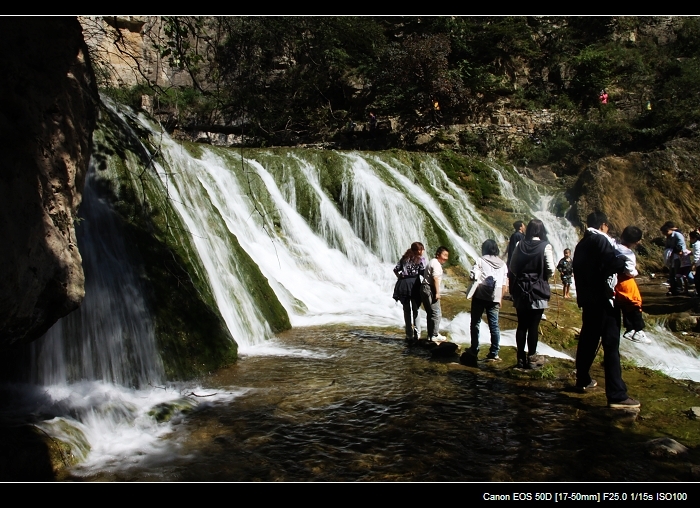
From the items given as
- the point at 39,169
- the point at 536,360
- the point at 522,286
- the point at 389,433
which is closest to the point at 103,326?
the point at 39,169

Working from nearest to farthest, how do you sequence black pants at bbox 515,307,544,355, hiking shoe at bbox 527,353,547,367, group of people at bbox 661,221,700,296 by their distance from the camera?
black pants at bbox 515,307,544,355 → hiking shoe at bbox 527,353,547,367 → group of people at bbox 661,221,700,296

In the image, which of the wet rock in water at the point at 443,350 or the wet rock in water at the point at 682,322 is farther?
the wet rock in water at the point at 682,322

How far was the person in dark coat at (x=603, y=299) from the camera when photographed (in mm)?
5137

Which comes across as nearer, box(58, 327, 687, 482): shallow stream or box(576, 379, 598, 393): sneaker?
box(58, 327, 687, 482): shallow stream

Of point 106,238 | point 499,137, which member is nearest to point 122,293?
point 106,238

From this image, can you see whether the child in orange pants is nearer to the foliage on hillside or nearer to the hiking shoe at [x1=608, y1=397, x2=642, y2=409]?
the hiking shoe at [x1=608, y1=397, x2=642, y2=409]

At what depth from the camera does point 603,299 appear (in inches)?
205

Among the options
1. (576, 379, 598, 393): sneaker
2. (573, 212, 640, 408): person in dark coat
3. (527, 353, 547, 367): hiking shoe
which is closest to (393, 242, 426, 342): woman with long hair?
(527, 353, 547, 367): hiking shoe

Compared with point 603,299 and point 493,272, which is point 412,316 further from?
point 603,299

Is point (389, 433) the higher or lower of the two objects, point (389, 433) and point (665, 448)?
the higher

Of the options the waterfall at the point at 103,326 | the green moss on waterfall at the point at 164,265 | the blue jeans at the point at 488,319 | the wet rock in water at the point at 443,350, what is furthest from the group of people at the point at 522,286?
the waterfall at the point at 103,326

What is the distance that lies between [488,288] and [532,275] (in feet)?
2.55

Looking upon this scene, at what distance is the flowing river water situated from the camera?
4.20 meters

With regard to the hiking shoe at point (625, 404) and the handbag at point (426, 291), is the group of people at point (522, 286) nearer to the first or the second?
the handbag at point (426, 291)
